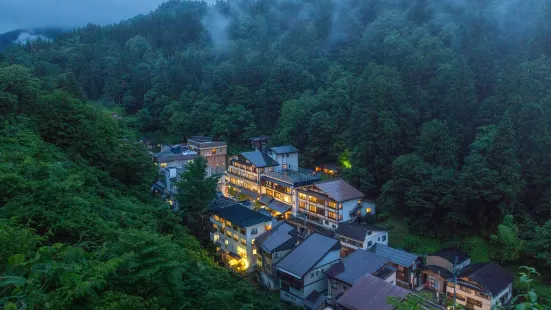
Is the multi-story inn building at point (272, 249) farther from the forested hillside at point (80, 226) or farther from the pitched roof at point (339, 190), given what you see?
the forested hillside at point (80, 226)

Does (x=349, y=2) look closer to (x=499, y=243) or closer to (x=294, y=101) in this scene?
(x=294, y=101)

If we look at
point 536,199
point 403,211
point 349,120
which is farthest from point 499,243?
point 349,120

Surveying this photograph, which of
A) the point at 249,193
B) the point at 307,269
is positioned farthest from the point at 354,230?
the point at 249,193

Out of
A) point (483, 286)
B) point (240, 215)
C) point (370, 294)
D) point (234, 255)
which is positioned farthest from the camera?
point (240, 215)

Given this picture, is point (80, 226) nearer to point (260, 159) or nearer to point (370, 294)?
point (370, 294)

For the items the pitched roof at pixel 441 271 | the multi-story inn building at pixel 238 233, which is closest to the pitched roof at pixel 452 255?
the pitched roof at pixel 441 271
